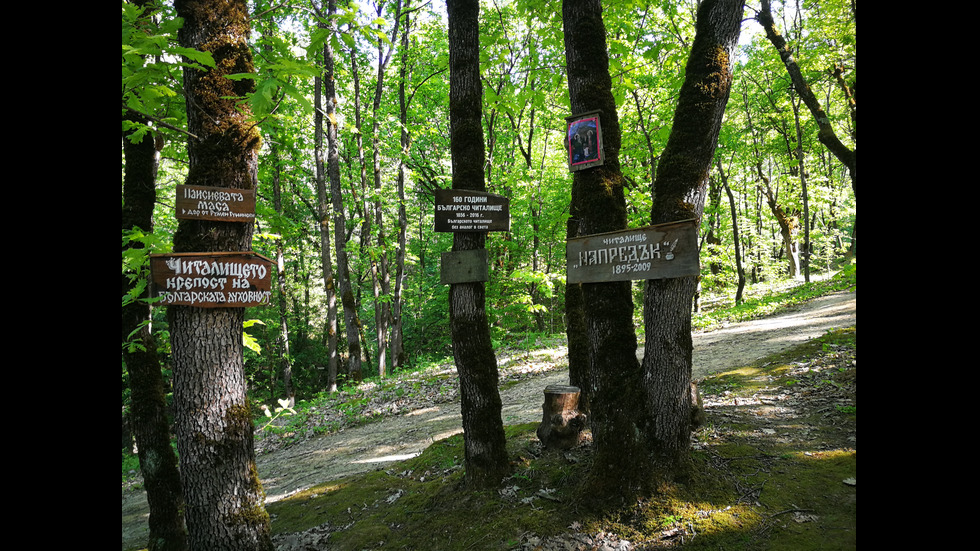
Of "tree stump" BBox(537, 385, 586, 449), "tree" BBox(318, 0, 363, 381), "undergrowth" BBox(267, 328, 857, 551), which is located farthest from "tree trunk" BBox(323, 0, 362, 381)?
"tree stump" BBox(537, 385, 586, 449)

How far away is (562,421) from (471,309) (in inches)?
65.0

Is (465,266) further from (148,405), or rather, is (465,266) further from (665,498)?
(148,405)

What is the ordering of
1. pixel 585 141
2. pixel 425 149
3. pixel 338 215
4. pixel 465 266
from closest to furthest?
pixel 585 141 < pixel 465 266 < pixel 338 215 < pixel 425 149

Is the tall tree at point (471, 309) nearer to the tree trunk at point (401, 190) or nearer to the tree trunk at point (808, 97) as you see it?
the tree trunk at point (808, 97)

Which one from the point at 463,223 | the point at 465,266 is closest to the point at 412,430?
the point at 465,266

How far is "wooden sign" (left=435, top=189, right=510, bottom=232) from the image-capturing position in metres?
4.52

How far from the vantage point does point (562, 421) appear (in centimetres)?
501

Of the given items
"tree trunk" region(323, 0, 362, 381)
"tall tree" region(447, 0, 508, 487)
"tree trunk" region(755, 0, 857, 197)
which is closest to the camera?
"tall tree" region(447, 0, 508, 487)

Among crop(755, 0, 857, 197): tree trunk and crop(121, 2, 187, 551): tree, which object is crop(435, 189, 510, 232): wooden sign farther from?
crop(755, 0, 857, 197): tree trunk

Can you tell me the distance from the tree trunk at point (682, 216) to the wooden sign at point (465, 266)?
5.30ft

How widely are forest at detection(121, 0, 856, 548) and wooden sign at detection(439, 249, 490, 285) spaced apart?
1.38 metres

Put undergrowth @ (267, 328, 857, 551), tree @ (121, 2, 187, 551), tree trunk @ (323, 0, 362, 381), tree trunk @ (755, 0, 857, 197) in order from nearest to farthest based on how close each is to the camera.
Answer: undergrowth @ (267, 328, 857, 551) → tree @ (121, 2, 187, 551) → tree trunk @ (755, 0, 857, 197) → tree trunk @ (323, 0, 362, 381)

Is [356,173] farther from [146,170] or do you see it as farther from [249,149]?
[249,149]

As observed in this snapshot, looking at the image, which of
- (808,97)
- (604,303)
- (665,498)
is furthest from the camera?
(808,97)
